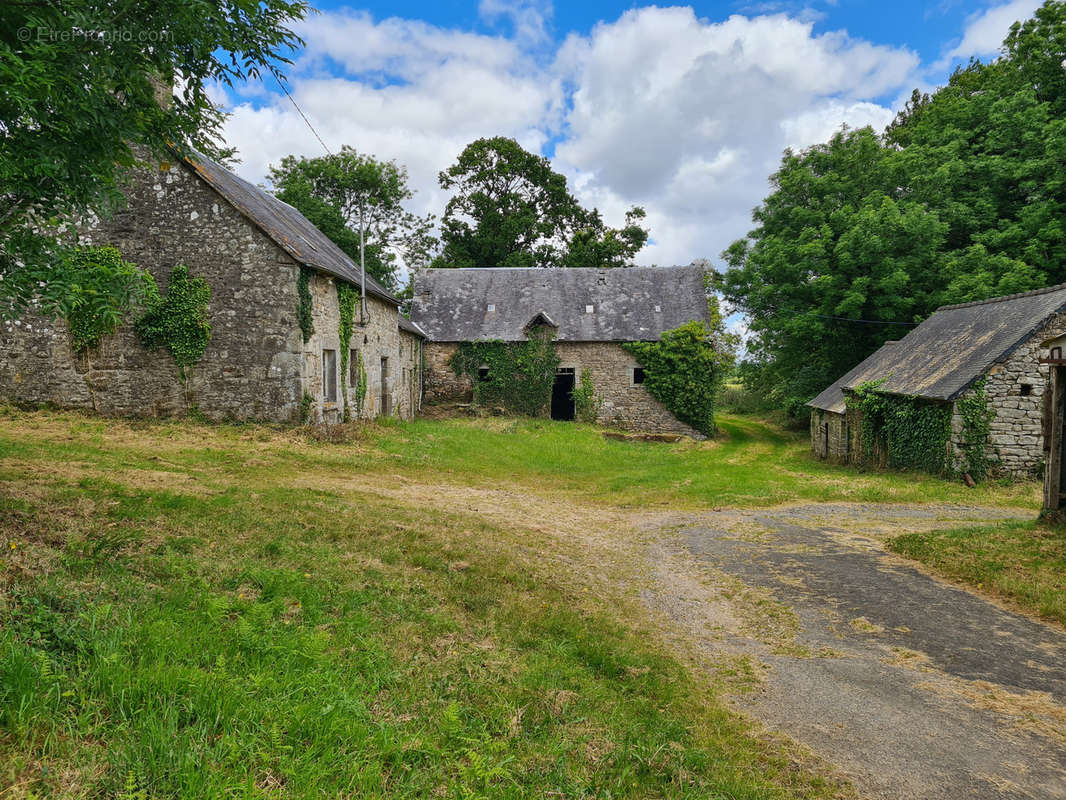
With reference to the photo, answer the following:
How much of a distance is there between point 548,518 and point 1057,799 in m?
7.52

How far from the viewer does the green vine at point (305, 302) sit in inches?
573

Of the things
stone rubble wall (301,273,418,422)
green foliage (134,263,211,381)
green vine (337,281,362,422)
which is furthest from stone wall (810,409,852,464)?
green foliage (134,263,211,381)

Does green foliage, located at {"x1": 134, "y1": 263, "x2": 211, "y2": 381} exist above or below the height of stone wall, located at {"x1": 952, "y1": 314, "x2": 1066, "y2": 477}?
above

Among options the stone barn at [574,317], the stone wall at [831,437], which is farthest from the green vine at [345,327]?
the stone wall at [831,437]

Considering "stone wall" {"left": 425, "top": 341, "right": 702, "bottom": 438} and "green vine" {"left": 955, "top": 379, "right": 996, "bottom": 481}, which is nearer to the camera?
"green vine" {"left": 955, "top": 379, "right": 996, "bottom": 481}

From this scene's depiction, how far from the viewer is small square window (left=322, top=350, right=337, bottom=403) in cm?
1625

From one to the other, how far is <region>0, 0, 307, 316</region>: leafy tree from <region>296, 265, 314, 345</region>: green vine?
9.11 metres

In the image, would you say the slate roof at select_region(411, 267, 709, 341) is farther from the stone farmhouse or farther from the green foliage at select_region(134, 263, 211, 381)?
the green foliage at select_region(134, 263, 211, 381)

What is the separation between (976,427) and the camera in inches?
574

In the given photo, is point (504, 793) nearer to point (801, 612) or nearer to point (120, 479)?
point (801, 612)

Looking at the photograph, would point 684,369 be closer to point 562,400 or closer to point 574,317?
point 574,317

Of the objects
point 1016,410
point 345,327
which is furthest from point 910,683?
point 345,327

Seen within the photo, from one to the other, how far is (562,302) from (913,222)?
14933mm

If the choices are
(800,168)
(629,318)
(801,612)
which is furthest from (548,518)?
(800,168)
